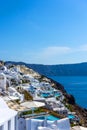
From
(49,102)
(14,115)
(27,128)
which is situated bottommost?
(49,102)

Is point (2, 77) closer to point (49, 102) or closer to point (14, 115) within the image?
point (49, 102)

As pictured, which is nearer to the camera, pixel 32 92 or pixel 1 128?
pixel 1 128

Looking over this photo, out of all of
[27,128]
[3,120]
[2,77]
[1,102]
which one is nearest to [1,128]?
[3,120]

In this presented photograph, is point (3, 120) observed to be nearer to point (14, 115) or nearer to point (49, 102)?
point (14, 115)

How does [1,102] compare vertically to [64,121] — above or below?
above

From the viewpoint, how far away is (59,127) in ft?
35.4

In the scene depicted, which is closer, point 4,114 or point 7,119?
point 7,119

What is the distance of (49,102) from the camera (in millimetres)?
35281

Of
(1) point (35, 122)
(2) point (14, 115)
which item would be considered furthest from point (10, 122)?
(1) point (35, 122)

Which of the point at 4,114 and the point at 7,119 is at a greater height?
the point at 4,114

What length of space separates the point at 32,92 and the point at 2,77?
16.2 ft

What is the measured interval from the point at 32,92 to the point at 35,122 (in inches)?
1153

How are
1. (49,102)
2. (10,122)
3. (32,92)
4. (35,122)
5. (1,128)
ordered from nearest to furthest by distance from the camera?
(1,128)
(10,122)
(35,122)
(49,102)
(32,92)

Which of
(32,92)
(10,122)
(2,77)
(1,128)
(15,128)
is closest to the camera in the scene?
(1,128)
